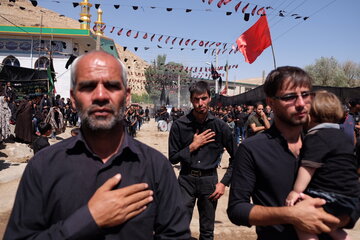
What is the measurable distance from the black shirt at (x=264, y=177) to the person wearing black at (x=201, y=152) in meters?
1.51

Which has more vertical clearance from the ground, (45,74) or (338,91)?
(45,74)

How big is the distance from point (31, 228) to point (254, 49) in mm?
10084

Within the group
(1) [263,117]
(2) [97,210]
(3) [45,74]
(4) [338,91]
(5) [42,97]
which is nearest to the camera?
(2) [97,210]

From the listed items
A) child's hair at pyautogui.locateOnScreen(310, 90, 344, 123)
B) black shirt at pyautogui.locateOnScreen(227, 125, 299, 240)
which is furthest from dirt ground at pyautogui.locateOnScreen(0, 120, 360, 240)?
child's hair at pyautogui.locateOnScreen(310, 90, 344, 123)

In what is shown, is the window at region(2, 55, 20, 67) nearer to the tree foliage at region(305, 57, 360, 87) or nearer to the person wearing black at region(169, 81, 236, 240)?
the person wearing black at region(169, 81, 236, 240)

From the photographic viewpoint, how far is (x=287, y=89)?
6.12 ft

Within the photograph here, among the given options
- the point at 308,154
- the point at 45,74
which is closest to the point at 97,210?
the point at 308,154

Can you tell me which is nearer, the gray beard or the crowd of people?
the crowd of people

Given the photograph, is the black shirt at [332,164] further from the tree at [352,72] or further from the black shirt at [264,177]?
the tree at [352,72]

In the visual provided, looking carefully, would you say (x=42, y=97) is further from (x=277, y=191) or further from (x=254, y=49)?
(x=277, y=191)

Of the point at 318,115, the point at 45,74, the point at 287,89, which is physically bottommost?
the point at 318,115

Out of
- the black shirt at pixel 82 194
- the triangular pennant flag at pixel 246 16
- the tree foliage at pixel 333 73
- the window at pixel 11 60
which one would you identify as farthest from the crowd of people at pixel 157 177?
the tree foliage at pixel 333 73

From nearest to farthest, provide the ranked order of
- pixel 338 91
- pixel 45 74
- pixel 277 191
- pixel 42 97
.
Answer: pixel 277 191, pixel 338 91, pixel 42 97, pixel 45 74

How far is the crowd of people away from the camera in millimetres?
1414
